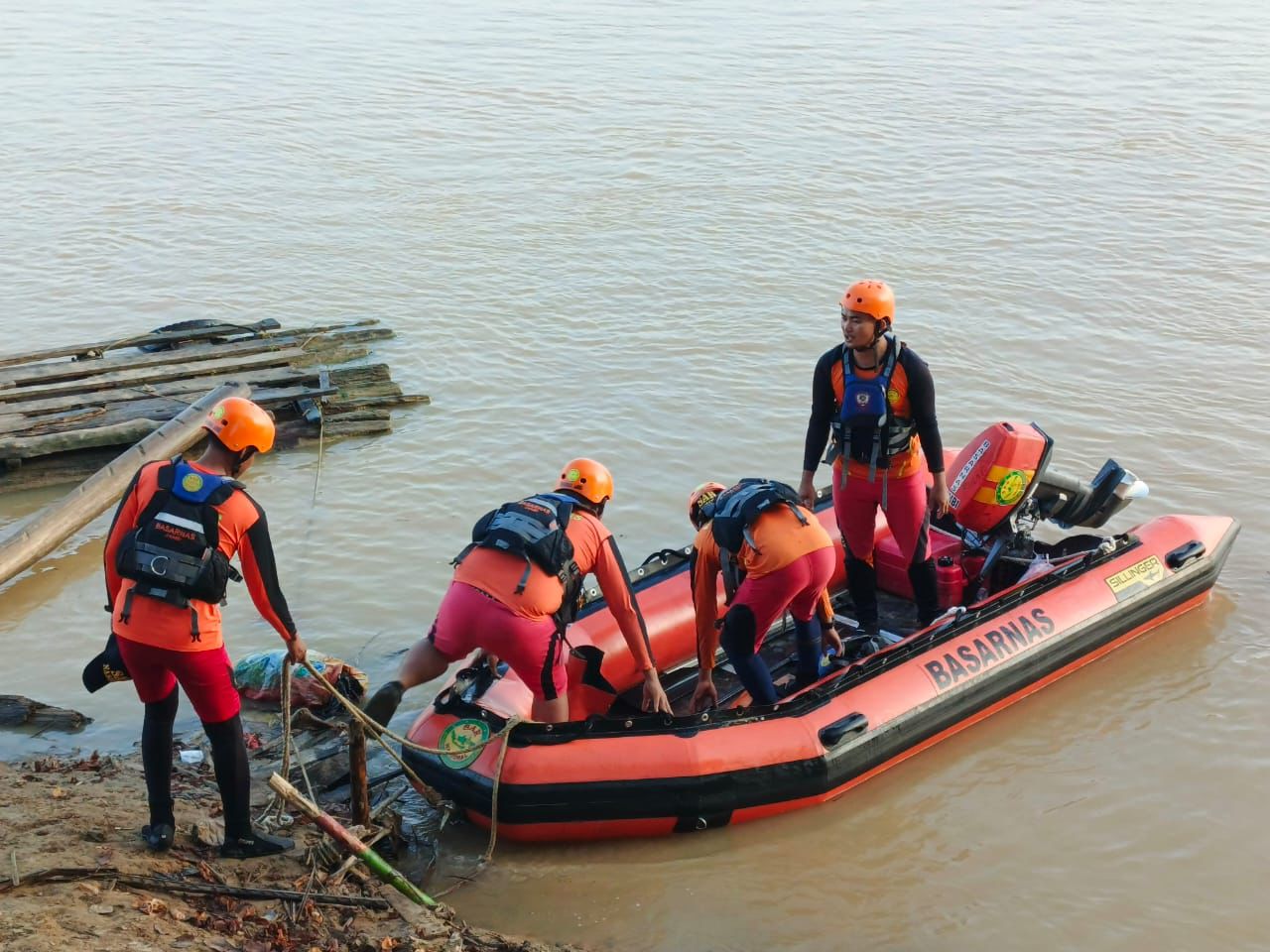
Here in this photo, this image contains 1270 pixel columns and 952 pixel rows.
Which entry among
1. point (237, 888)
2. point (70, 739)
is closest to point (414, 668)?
point (237, 888)

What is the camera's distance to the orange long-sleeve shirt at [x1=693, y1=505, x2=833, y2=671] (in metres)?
5.08

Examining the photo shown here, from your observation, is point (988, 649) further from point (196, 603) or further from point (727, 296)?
point (727, 296)

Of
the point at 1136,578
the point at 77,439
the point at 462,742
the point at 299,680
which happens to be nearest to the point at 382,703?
the point at 462,742

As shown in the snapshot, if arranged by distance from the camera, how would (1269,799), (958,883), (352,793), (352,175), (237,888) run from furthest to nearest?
(352,175)
(1269,799)
(958,883)
(352,793)
(237,888)

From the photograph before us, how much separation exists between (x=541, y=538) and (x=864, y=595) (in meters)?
2.12

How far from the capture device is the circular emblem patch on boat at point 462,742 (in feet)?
16.6

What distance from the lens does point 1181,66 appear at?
18.6 metres

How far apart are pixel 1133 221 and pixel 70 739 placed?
1082cm

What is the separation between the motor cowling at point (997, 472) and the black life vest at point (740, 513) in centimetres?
155

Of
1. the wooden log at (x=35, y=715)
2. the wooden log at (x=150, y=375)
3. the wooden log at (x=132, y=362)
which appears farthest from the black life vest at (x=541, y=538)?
the wooden log at (x=132, y=362)

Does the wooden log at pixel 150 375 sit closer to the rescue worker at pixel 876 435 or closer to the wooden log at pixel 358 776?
the rescue worker at pixel 876 435

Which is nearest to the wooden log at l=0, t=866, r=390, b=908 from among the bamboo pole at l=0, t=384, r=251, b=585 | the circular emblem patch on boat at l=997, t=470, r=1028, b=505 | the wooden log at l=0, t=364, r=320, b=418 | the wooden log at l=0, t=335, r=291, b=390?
the bamboo pole at l=0, t=384, r=251, b=585

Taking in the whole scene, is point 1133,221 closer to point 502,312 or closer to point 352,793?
point 502,312

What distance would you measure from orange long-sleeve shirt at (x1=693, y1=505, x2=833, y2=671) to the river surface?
831 millimetres
